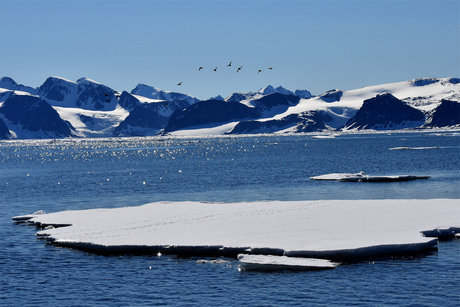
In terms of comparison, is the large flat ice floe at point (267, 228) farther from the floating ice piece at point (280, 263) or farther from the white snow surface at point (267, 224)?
the floating ice piece at point (280, 263)

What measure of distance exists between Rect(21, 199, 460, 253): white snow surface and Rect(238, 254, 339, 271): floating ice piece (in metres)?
1.23

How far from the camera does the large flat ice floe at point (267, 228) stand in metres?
36.4

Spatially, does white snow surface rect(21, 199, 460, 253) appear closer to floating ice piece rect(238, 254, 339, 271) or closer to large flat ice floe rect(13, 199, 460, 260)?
large flat ice floe rect(13, 199, 460, 260)

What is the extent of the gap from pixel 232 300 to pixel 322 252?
802cm

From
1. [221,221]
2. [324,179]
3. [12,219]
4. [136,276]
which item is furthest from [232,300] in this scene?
[324,179]

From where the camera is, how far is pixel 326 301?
1107 inches

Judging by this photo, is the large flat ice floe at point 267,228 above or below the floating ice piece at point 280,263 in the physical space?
above

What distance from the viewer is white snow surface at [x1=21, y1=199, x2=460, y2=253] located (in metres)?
37.9

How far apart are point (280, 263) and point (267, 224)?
1072cm

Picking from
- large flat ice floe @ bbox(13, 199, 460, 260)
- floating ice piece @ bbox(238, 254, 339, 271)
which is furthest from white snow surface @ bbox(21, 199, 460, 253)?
floating ice piece @ bbox(238, 254, 339, 271)

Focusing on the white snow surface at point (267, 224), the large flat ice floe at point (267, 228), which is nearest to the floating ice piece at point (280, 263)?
the large flat ice floe at point (267, 228)

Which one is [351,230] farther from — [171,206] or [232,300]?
[171,206]

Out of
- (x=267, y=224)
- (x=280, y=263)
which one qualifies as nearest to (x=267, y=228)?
(x=267, y=224)

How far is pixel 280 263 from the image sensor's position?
3328 centimetres
